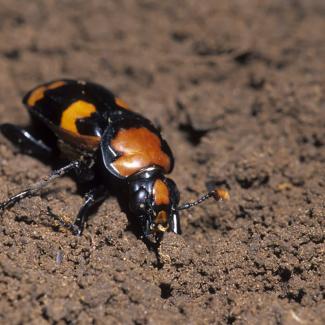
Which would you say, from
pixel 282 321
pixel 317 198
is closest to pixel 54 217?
pixel 282 321

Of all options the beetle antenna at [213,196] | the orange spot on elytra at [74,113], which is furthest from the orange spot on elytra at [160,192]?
the orange spot on elytra at [74,113]

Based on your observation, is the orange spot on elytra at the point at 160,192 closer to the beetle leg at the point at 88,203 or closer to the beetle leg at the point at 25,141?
the beetle leg at the point at 88,203

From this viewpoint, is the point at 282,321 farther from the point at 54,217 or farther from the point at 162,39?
the point at 162,39

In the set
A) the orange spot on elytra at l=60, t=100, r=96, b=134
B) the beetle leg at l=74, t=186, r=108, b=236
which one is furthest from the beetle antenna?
the orange spot on elytra at l=60, t=100, r=96, b=134

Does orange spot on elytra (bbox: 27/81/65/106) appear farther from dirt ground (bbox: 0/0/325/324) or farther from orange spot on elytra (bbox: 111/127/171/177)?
orange spot on elytra (bbox: 111/127/171/177)

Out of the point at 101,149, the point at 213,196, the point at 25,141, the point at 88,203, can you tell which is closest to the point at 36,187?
the point at 88,203

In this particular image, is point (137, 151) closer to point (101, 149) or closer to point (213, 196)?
point (101, 149)
